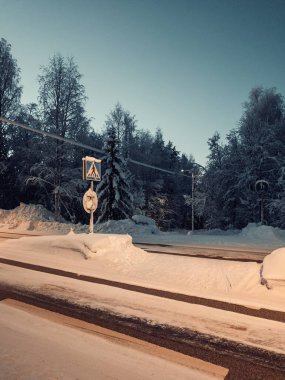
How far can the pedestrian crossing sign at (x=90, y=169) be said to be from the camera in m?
10.1

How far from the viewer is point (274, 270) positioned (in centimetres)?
641

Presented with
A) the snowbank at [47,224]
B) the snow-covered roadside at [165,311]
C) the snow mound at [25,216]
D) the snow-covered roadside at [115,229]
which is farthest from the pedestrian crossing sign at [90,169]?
the snow mound at [25,216]

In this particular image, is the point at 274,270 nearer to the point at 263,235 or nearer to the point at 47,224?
the point at 263,235

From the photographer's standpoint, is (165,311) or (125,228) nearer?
(165,311)

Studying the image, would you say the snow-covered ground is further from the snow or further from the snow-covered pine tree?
the snow-covered pine tree

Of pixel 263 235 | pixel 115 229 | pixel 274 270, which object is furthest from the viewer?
pixel 115 229

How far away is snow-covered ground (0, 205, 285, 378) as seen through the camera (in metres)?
4.51

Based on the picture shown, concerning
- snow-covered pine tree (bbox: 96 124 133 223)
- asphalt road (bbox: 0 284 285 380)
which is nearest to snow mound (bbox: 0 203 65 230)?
snow-covered pine tree (bbox: 96 124 133 223)

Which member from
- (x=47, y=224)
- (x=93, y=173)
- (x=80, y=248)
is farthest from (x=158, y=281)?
(x=47, y=224)

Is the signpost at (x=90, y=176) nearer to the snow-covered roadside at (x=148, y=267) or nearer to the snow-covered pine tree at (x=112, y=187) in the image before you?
the snow-covered roadside at (x=148, y=267)

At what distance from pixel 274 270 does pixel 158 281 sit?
7.29 feet

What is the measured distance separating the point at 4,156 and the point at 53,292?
28817mm

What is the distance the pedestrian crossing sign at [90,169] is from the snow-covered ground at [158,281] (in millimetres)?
1774

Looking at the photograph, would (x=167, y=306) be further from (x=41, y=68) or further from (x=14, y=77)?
(x=14, y=77)
